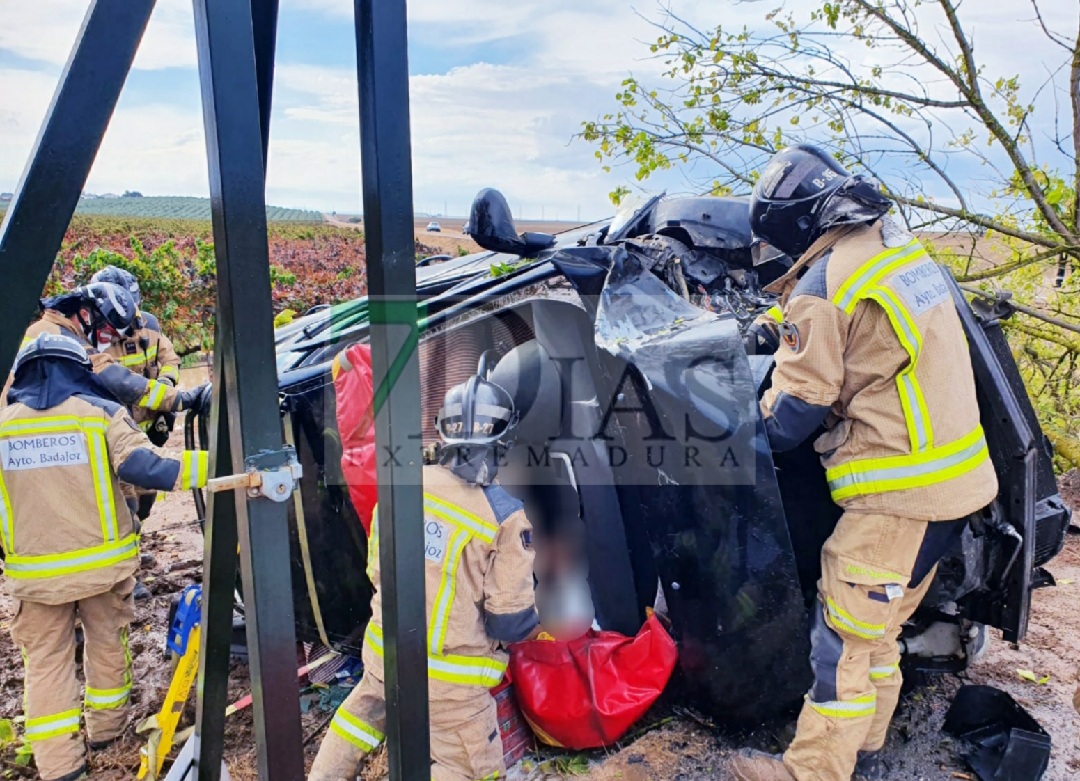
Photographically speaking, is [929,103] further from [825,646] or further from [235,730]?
[235,730]

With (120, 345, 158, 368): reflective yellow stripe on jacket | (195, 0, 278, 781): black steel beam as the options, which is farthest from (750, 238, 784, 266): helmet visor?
(120, 345, 158, 368): reflective yellow stripe on jacket

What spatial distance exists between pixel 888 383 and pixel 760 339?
27.0 inches

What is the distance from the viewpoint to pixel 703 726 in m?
2.88

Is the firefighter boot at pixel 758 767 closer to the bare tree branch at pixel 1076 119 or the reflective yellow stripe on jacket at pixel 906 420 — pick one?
the reflective yellow stripe on jacket at pixel 906 420

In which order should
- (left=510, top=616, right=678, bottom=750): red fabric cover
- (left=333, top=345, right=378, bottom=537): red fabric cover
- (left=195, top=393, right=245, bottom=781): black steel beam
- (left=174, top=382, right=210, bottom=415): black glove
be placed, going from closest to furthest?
(left=195, top=393, right=245, bottom=781): black steel beam < (left=510, top=616, right=678, bottom=750): red fabric cover < (left=333, top=345, right=378, bottom=537): red fabric cover < (left=174, top=382, right=210, bottom=415): black glove

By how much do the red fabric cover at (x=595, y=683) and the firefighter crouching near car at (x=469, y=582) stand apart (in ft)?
0.96

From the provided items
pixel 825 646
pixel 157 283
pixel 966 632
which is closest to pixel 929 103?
pixel 966 632

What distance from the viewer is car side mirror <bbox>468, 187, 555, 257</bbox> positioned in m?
3.48

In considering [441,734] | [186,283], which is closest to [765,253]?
[441,734]

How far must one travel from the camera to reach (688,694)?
283cm

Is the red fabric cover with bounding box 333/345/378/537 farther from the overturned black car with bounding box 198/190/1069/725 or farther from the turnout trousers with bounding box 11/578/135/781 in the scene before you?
the turnout trousers with bounding box 11/578/135/781

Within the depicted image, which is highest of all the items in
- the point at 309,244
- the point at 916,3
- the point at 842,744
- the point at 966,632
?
the point at 309,244

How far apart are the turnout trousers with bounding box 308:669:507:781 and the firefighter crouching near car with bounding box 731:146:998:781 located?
0.89 m

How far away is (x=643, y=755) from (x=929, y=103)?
3.88m
